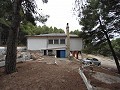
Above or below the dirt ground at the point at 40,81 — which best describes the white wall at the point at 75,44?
above

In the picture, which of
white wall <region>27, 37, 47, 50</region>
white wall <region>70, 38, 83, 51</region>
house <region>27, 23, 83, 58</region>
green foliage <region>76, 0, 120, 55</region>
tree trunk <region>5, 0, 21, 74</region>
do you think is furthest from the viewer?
white wall <region>70, 38, 83, 51</region>

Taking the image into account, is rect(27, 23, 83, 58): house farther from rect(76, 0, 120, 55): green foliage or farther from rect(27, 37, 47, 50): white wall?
rect(76, 0, 120, 55): green foliage

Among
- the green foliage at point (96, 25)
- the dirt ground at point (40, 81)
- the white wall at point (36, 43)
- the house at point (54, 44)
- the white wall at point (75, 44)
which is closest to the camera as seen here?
the dirt ground at point (40, 81)

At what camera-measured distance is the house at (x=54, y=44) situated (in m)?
52.4

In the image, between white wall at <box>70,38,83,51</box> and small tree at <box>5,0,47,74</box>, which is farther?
white wall at <box>70,38,83,51</box>

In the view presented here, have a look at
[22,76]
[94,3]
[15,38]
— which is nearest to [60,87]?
[22,76]

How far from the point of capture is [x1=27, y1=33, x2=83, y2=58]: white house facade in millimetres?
52500

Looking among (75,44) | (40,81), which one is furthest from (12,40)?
(75,44)

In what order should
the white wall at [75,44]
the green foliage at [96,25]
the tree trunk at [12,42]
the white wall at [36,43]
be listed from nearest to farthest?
the tree trunk at [12,42]
the green foliage at [96,25]
the white wall at [36,43]
the white wall at [75,44]

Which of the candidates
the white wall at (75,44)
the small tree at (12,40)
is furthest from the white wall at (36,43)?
the small tree at (12,40)

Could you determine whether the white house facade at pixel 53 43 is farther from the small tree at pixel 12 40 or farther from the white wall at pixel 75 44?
the small tree at pixel 12 40

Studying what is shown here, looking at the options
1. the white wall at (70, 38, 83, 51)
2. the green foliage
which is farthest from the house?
the green foliage

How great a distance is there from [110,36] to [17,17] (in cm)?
1852

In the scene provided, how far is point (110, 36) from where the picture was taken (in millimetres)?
33906
